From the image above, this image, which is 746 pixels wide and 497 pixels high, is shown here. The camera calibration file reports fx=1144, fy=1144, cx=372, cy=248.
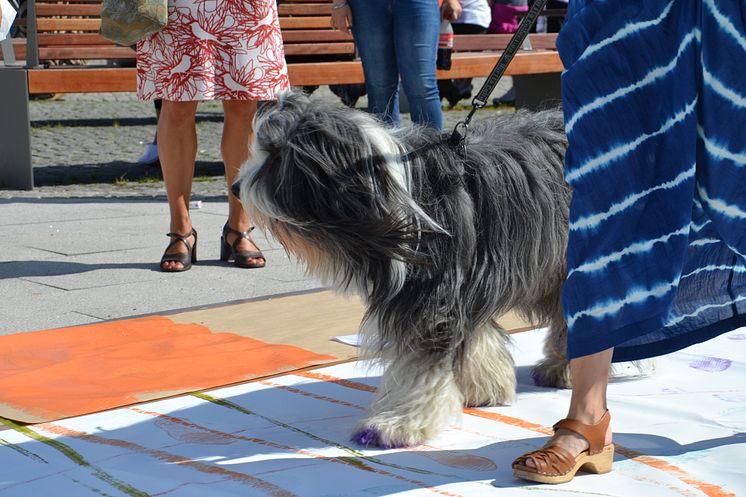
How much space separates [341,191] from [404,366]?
55 centimetres

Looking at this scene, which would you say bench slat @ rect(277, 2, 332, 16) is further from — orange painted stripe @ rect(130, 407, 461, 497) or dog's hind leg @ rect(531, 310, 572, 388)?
orange painted stripe @ rect(130, 407, 461, 497)

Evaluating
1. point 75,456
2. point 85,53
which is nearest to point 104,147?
point 85,53

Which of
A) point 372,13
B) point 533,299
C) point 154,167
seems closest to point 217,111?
point 154,167

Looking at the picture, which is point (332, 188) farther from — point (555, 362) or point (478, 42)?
point (478, 42)

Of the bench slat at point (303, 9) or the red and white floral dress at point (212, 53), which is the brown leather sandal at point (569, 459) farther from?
the bench slat at point (303, 9)

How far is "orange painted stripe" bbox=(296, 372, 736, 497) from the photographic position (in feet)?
9.45

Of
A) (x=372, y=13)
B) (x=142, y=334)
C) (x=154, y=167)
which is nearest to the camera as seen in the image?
(x=142, y=334)

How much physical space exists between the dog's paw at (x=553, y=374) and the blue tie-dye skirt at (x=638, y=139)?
37.9 inches

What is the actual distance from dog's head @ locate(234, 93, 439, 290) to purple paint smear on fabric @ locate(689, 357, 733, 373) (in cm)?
140

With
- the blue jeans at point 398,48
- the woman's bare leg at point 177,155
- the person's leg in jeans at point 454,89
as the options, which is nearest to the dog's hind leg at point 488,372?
the blue jeans at point 398,48

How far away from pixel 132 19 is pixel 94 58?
3844 mm

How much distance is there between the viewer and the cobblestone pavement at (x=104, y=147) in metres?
8.37

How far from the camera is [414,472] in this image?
3012 mm

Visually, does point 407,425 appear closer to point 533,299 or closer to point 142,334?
point 533,299
